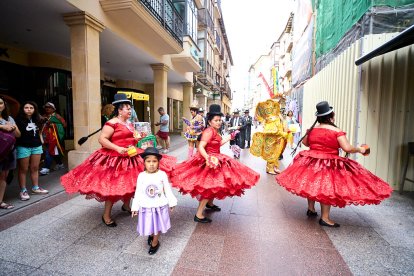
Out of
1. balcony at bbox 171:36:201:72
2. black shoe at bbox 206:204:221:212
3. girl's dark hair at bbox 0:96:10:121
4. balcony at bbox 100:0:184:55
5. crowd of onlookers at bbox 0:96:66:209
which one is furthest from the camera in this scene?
balcony at bbox 171:36:201:72

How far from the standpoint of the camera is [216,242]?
2887 millimetres

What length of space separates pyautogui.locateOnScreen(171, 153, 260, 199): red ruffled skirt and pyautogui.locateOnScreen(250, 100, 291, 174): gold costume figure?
10.6ft

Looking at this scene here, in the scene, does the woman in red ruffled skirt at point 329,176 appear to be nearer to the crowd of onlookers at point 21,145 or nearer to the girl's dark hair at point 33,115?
the crowd of onlookers at point 21,145

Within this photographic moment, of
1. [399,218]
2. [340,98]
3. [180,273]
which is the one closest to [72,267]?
[180,273]

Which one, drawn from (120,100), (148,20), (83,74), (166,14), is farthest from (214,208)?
(166,14)

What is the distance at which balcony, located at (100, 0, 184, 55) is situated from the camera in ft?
20.4

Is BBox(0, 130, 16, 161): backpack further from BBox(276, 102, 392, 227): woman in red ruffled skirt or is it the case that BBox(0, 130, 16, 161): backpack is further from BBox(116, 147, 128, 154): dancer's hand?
BBox(276, 102, 392, 227): woman in red ruffled skirt

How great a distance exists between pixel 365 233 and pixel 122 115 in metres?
3.63

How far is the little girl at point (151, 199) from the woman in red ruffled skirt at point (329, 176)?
177 cm

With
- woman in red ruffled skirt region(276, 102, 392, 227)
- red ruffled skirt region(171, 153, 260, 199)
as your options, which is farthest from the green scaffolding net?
red ruffled skirt region(171, 153, 260, 199)

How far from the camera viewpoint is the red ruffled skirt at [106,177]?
2.85m

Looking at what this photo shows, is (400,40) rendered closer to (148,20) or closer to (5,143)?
(5,143)

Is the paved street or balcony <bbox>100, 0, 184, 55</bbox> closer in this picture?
the paved street

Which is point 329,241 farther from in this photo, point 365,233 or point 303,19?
point 303,19
